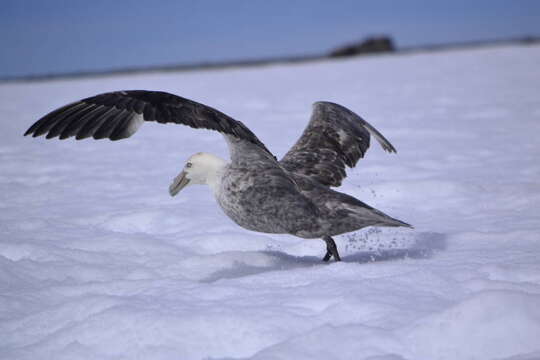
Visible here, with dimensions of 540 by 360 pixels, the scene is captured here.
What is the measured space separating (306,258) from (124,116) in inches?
77.1

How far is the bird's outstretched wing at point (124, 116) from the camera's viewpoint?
440 centimetres

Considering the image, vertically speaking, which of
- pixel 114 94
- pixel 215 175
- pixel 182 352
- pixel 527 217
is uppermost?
pixel 114 94

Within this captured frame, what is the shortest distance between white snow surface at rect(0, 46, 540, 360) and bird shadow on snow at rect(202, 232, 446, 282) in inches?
0.7

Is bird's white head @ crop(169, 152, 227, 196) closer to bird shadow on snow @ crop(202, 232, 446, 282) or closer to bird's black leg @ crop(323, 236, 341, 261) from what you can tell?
bird shadow on snow @ crop(202, 232, 446, 282)

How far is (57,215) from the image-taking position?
714 cm

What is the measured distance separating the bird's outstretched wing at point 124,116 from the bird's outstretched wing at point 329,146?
0.87m

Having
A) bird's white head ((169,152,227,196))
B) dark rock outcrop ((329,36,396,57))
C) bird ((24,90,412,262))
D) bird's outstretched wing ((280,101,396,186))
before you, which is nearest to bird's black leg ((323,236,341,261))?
bird ((24,90,412,262))

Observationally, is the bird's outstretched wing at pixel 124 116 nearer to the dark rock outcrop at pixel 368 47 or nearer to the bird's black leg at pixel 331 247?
the bird's black leg at pixel 331 247

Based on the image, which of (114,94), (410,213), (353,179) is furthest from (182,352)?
(353,179)

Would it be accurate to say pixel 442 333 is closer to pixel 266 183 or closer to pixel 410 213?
pixel 266 183

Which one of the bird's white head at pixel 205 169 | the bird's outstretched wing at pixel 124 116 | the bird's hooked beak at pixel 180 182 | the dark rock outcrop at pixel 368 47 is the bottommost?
the bird's hooked beak at pixel 180 182

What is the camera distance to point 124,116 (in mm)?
4555

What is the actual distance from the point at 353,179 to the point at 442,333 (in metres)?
5.17

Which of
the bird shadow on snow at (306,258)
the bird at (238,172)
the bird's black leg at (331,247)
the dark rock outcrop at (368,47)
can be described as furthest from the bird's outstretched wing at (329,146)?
the dark rock outcrop at (368,47)
